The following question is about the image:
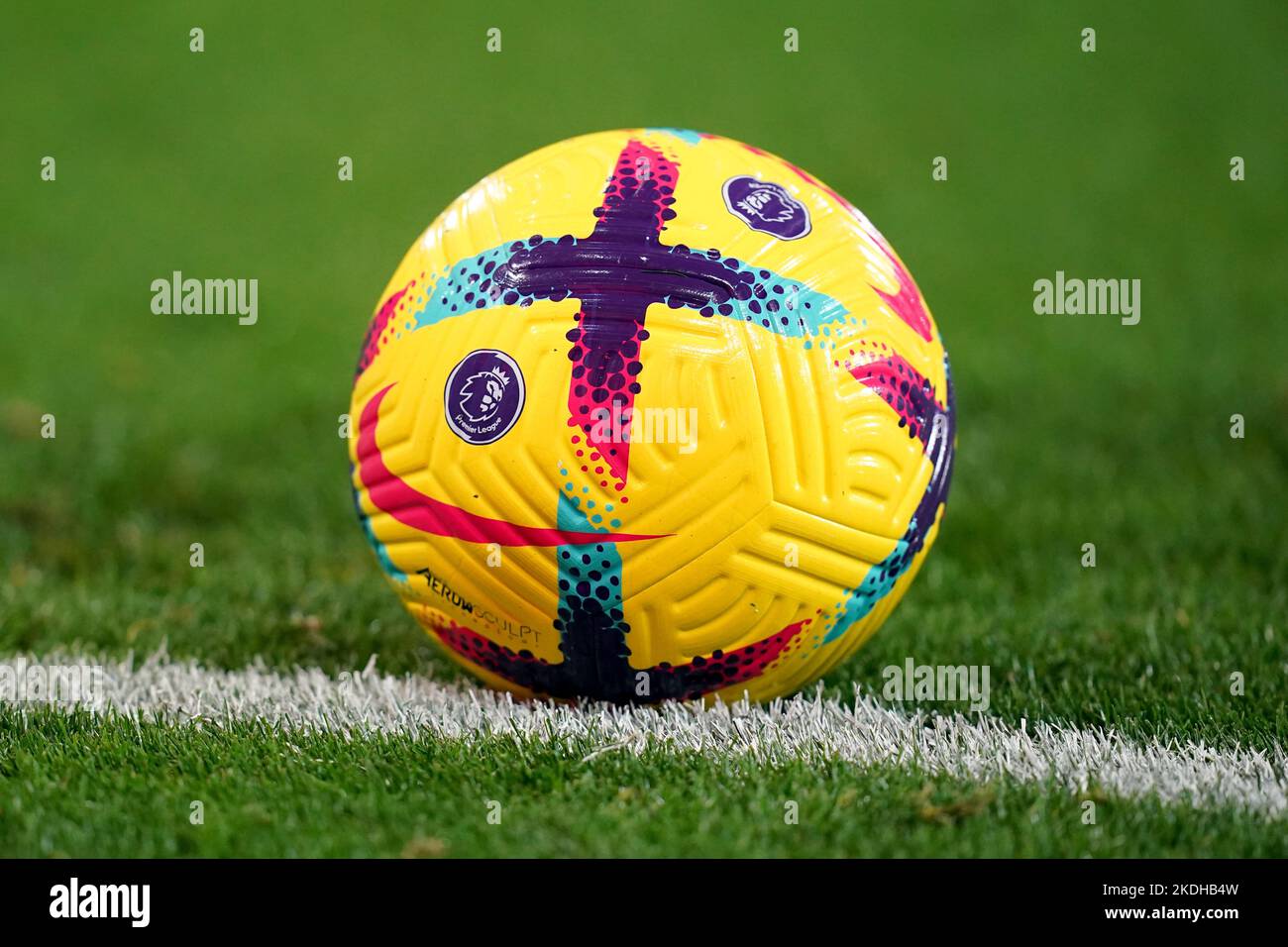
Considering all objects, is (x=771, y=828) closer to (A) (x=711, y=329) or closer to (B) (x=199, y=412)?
(A) (x=711, y=329)

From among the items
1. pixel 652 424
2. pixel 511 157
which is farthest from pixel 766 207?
pixel 511 157

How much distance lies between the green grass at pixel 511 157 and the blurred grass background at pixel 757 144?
0.09ft

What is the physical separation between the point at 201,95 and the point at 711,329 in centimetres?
1087

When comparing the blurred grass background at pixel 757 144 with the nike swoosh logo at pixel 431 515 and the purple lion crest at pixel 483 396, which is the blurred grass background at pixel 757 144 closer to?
the nike swoosh logo at pixel 431 515

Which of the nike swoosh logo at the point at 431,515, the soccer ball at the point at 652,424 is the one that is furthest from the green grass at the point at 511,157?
the nike swoosh logo at the point at 431,515

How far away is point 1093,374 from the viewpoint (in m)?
7.62

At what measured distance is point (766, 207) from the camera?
11.8ft

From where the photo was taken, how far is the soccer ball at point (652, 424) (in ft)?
11.0

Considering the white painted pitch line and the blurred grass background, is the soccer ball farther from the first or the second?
the blurred grass background

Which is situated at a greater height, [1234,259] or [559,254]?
[1234,259]

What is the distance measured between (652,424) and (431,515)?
667 mm

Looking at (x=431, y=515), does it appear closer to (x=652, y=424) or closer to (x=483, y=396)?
(x=483, y=396)

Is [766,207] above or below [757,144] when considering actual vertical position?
below
